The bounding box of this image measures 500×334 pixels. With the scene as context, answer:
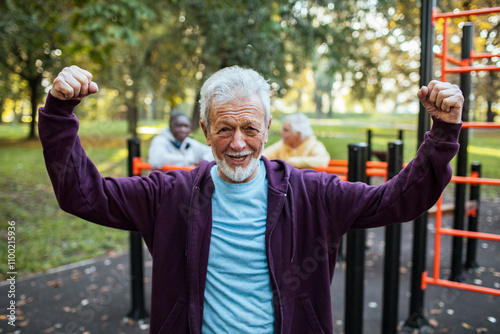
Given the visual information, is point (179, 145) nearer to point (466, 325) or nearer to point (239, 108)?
point (239, 108)

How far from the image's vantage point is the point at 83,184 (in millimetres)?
1365

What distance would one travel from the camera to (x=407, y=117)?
26031 mm

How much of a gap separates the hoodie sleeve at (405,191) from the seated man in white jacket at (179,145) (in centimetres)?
254

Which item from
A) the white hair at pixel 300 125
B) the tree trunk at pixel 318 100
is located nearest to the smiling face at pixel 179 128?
the white hair at pixel 300 125

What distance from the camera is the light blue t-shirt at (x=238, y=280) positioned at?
1462 mm

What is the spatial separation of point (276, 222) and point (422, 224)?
2077mm

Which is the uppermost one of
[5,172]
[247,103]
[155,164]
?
[247,103]

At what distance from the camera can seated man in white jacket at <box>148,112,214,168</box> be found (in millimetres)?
3905

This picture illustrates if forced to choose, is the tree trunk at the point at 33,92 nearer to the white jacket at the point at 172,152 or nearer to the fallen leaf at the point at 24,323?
the white jacket at the point at 172,152

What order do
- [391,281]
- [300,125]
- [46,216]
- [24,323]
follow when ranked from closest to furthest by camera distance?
[391,281], [24,323], [300,125], [46,216]

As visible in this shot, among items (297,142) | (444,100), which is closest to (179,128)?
(297,142)

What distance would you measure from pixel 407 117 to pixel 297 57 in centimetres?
1734

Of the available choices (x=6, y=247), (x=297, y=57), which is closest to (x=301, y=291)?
(x=6, y=247)

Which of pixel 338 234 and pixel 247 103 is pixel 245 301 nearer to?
pixel 338 234
